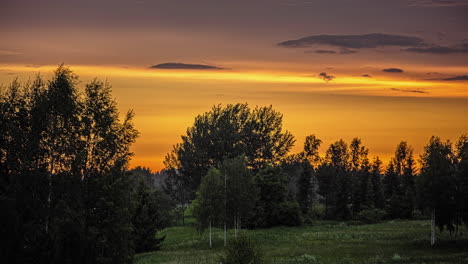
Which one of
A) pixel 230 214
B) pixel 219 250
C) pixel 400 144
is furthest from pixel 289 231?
pixel 400 144

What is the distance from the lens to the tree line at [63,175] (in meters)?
40.1

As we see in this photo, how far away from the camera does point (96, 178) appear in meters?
42.4

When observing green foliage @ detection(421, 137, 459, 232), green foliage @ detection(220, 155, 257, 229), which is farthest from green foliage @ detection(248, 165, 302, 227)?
green foliage @ detection(421, 137, 459, 232)

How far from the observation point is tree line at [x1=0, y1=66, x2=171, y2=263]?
132ft

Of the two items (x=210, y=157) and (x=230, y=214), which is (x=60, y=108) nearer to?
(x=230, y=214)

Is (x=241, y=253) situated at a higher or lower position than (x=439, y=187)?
lower

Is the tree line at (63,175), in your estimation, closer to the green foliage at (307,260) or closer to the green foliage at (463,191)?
the green foliage at (307,260)

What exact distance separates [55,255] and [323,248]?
32389 millimetres

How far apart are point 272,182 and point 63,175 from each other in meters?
59.2

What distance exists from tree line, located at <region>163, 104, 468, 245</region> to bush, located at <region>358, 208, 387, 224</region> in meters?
0.13

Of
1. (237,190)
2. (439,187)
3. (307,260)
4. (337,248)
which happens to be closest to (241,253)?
(307,260)

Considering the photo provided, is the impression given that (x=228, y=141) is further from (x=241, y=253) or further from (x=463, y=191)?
(x=241, y=253)

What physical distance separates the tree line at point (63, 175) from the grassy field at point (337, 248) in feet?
48.7

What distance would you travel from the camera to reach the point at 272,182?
97.1m
